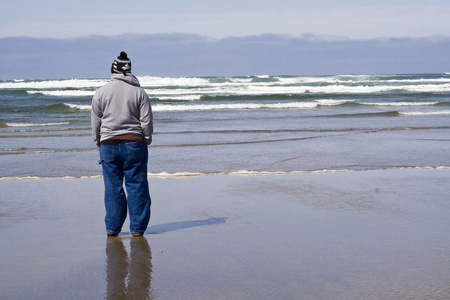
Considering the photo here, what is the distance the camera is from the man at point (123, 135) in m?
4.83

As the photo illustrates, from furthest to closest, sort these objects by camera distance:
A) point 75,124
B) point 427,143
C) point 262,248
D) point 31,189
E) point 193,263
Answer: point 75,124, point 427,143, point 31,189, point 262,248, point 193,263

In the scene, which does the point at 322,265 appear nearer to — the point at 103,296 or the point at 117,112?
the point at 103,296

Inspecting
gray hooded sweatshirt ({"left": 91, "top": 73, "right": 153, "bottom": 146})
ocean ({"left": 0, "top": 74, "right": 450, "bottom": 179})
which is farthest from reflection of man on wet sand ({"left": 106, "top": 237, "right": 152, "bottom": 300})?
ocean ({"left": 0, "top": 74, "right": 450, "bottom": 179})

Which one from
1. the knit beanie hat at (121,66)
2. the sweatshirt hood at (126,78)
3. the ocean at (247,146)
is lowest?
the ocean at (247,146)

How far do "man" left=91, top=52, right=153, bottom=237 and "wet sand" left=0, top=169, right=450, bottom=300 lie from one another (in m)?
0.31

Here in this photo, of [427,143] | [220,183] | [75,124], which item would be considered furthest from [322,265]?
[75,124]

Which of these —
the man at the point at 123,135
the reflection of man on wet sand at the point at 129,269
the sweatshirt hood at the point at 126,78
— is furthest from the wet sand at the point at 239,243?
the sweatshirt hood at the point at 126,78

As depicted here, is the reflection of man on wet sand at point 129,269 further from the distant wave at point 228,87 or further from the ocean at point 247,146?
the distant wave at point 228,87

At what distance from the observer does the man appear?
4.83m

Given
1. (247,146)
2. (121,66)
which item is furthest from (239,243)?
(247,146)

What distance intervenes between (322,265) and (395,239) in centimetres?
95

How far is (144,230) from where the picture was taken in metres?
5.09

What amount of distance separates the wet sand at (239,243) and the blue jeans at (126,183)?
0.55 ft

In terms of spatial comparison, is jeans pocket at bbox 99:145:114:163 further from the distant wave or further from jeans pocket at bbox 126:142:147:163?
the distant wave
